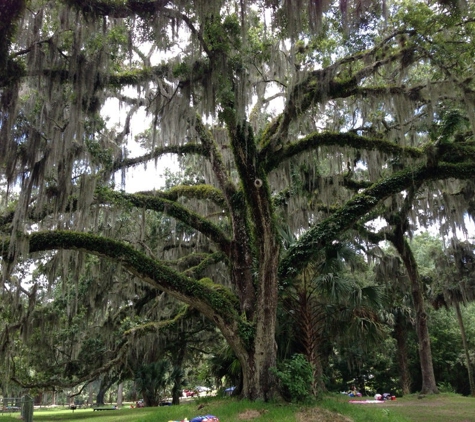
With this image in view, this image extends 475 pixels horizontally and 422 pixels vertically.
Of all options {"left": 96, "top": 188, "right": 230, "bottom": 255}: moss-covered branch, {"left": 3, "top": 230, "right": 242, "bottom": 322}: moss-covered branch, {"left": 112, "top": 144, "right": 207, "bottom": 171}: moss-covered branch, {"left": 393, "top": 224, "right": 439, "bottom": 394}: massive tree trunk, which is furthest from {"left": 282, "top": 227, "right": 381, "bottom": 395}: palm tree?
{"left": 393, "top": 224, "right": 439, "bottom": 394}: massive tree trunk

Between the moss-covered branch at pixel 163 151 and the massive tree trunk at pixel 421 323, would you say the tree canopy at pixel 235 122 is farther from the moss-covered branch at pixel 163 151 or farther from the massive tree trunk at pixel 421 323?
the massive tree trunk at pixel 421 323

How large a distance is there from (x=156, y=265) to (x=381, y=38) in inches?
265

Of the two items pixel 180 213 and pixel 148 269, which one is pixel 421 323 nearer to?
pixel 180 213

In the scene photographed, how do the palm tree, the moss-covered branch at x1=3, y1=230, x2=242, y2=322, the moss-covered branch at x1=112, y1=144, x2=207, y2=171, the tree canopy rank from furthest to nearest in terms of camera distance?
the moss-covered branch at x1=112, y1=144, x2=207, y2=171 < the palm tree < the moss-covered branch at x1=3, y1=230, x2=242, y2=322 < the tree canopy

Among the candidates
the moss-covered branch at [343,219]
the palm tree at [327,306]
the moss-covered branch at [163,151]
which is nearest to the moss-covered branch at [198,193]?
the moss-covered branch at [163,151]

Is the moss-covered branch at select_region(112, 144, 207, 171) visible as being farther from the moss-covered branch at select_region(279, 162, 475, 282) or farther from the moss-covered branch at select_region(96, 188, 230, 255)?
the moss-covered branch at select_region(279, 162, 475, 282)

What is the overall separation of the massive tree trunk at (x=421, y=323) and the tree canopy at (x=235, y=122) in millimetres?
2648

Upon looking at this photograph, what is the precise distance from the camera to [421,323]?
14.4 metres

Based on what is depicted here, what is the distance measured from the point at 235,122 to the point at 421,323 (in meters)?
10.2

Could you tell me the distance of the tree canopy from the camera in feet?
24.5

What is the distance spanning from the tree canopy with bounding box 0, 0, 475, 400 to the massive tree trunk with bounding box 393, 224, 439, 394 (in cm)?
265

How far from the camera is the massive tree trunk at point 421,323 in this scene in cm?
A: 1409

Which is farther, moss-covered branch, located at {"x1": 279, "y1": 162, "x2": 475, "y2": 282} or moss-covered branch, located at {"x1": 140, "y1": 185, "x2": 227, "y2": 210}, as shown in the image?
moss-covered branch, located at {"x1": 140, "y1": 185, "x2": 227, "y2": 210}

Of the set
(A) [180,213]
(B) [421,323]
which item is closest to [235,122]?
(A) [180,213]
